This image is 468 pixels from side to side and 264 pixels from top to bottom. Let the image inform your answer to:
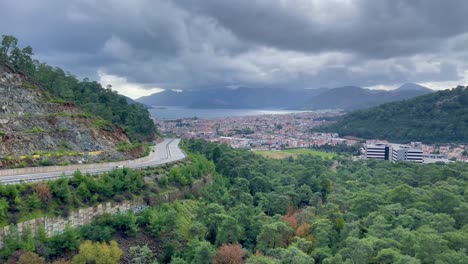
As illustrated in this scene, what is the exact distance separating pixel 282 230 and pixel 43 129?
2129 cm

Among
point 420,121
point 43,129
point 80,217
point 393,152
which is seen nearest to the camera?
point 80,217

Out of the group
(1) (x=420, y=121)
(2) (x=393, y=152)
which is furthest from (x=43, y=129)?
(1) (x=420, y=121)

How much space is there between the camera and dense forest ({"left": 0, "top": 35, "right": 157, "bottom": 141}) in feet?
152

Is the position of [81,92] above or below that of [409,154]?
above

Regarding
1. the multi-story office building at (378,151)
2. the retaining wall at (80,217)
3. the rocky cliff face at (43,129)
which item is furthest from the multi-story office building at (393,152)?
the retaining wall at (80,217)

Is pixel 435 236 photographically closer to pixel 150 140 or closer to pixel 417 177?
pixel 417 177

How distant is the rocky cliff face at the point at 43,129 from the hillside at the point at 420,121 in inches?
2955

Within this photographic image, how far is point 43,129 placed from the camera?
34781mm

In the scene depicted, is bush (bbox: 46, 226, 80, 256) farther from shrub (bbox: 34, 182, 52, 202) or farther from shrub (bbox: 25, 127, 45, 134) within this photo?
shrub (bbox: 25, 127, 45, 134)

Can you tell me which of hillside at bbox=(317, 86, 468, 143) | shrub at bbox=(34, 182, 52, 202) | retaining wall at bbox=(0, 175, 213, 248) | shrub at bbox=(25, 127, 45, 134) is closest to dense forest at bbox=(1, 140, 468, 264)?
shrub at bbox=(34, 182, 52, 202)

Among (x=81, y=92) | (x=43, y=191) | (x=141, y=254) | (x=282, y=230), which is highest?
(x=81, y=92)

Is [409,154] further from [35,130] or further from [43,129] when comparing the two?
[35,130]

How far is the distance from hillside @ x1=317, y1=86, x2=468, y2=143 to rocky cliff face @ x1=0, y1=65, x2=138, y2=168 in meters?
75.1

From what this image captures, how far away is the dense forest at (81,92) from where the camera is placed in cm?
4638
